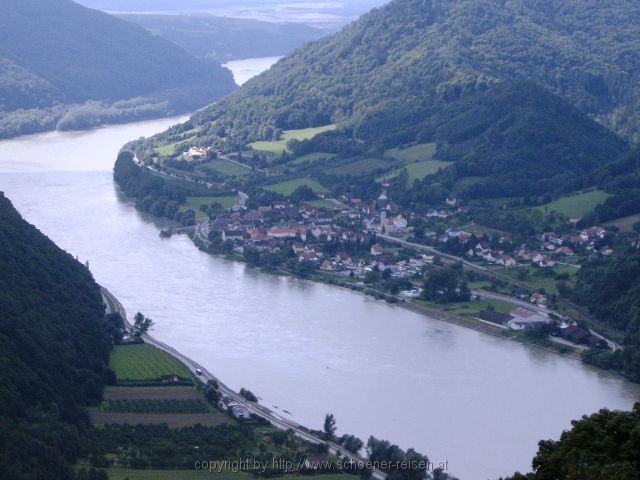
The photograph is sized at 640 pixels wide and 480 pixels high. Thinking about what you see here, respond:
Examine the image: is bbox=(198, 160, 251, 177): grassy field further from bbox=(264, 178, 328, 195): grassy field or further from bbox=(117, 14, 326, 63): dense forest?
bbox=(117, 14, 326, 63): dense forest

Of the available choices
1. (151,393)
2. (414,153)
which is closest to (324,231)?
(414,153)

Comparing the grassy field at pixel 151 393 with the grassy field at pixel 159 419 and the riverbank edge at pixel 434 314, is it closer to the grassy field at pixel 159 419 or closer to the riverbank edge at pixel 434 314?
the grassy field at pixel 159 419

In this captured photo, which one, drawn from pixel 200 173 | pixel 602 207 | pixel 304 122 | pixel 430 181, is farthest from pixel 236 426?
pixel 304 122

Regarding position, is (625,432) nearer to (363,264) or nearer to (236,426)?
(236,426)

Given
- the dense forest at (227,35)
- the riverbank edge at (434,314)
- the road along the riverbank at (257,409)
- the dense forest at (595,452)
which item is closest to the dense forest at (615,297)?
the riverbank edge at (434,314)

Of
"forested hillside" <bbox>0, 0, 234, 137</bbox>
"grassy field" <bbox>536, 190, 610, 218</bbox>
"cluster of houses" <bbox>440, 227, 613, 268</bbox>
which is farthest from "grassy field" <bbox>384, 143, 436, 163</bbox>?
"forested hillside" <bbox>0, 0, 234, 137</bbox>
